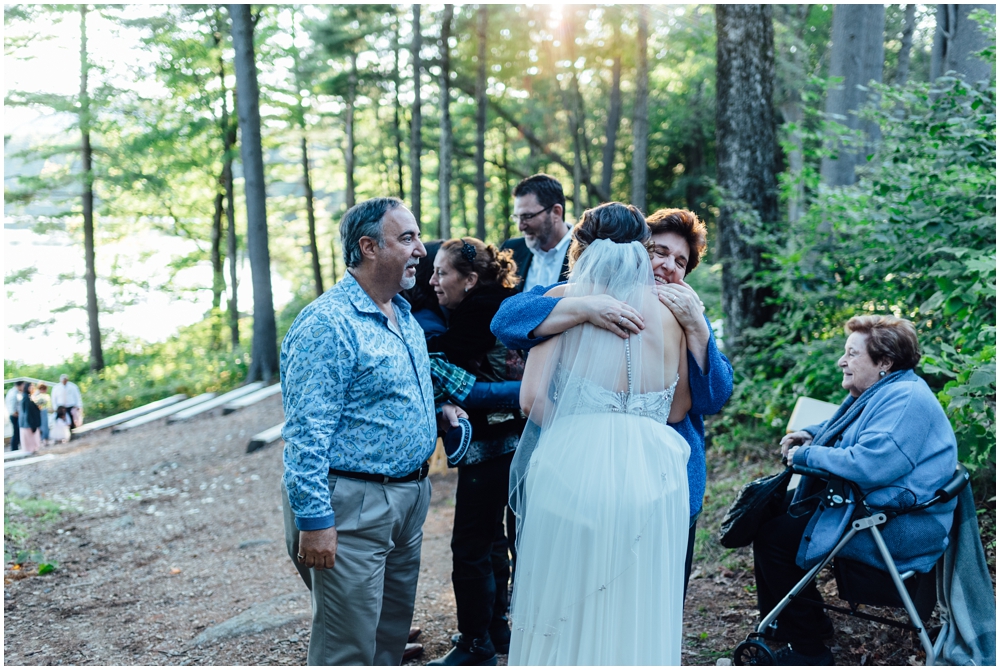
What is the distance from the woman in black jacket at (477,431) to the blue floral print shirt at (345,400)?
0.53 meters

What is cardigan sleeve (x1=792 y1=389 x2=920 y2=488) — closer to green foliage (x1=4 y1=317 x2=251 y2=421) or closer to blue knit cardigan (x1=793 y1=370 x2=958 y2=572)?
blue knit cardigan (x1=793 y1=370 x2=958 y2=572)

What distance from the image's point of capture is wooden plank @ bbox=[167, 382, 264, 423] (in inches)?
532

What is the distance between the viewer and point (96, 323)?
22.1 m

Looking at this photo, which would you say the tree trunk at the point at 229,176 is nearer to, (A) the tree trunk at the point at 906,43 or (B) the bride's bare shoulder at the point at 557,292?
(A) the tree trunk at the point at 906,43

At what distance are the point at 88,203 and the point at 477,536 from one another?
21617 millimetres

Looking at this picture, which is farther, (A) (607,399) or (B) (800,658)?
(B) (800,658)

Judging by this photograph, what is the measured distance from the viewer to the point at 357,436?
9.05ft

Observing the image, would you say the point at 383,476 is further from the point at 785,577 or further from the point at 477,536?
the point at 785,577

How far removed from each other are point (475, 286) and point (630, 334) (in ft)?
3.86

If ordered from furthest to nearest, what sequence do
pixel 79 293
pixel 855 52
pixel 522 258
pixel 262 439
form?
pixel 79 293, pixel 855 52, pixel 262 439, pixel 522 258

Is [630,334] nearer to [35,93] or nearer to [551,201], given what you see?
[551,201]

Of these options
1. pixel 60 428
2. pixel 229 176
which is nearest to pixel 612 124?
pixel 229 176

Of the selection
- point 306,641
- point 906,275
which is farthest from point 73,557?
point 906,275

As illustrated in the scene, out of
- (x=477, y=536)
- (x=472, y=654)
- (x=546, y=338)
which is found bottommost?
(x=472, y=654)
